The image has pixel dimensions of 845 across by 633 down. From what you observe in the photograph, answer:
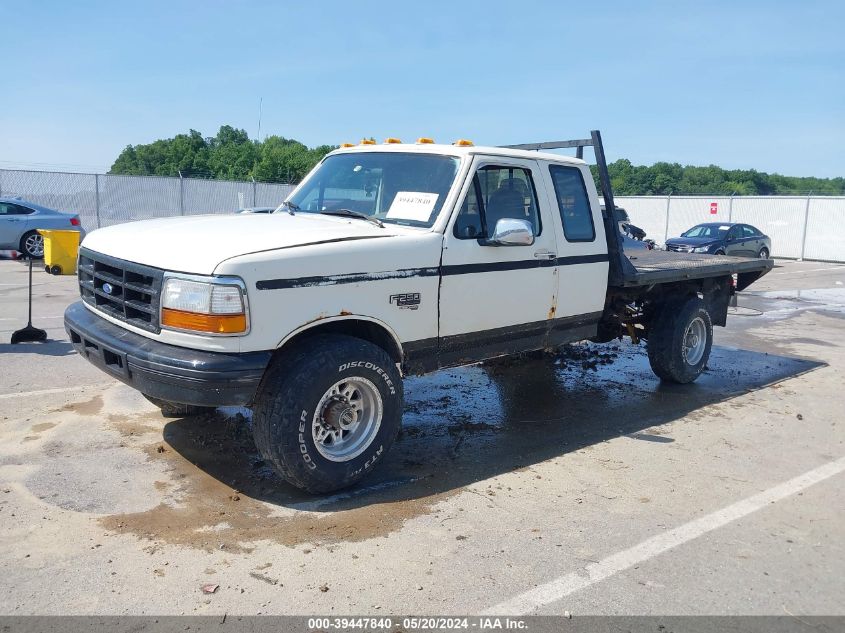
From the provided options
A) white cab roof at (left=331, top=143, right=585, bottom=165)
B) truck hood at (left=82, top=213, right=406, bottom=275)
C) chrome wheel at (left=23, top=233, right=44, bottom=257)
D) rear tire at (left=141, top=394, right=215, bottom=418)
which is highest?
white cab roof at (left=331, top=143, right=585, bottom=165)

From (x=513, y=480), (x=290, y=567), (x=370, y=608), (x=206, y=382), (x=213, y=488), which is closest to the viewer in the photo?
(x=370, y=608)

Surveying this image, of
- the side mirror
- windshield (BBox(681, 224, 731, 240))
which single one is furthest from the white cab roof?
windshield (BBox(681, 224, 731, 240))

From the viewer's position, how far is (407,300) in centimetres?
461

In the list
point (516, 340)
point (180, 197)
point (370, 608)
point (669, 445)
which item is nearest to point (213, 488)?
point (370, 608)

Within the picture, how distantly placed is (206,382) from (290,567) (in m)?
1.08

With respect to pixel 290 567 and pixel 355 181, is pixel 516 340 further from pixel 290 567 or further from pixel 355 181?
pixel 290 567

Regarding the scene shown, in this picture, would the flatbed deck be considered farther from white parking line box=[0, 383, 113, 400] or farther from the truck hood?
white parking line box=[0, 383, 113, 400]

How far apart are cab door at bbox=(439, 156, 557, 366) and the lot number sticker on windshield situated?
0.21m

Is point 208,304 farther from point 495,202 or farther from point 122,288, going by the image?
point 495,202

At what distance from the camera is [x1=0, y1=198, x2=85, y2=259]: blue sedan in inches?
682

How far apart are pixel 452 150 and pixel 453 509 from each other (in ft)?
8.51

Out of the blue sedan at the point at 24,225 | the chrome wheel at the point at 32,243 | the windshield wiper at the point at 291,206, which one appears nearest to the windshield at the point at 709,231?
the blue sedan at the point at 24,225

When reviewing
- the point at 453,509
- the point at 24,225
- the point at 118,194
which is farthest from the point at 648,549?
the point at 118,194

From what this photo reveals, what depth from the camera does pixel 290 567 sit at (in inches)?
138
